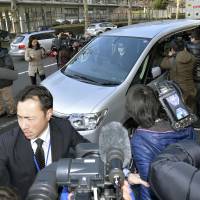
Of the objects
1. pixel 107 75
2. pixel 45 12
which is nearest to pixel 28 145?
pixel 107 75

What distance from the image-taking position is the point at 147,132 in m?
2.31

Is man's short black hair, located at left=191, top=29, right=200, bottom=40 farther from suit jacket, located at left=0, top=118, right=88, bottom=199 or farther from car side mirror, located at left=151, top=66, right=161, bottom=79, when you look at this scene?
suit jacket, located at left=0, top=118, right=88, bottom=199

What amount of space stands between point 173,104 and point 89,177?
150cm

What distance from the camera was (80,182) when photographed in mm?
1195

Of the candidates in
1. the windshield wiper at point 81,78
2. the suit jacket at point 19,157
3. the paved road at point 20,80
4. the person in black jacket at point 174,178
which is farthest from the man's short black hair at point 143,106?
the paved road at point 20,80

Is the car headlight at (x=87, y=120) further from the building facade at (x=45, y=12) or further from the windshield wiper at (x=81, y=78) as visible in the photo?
the building facade at (x=45, y=12)

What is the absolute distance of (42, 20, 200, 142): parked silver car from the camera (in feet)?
13.9

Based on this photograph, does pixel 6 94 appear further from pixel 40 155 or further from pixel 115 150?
pixel 115 150

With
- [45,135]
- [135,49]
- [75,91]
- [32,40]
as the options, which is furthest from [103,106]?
[32,40]

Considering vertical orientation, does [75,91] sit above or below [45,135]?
below

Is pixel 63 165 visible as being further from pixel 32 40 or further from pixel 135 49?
pixel 32 40

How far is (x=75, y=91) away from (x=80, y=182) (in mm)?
3493

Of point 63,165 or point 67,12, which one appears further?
point 67,12

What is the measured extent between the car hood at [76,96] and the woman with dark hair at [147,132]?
5.93 feet
